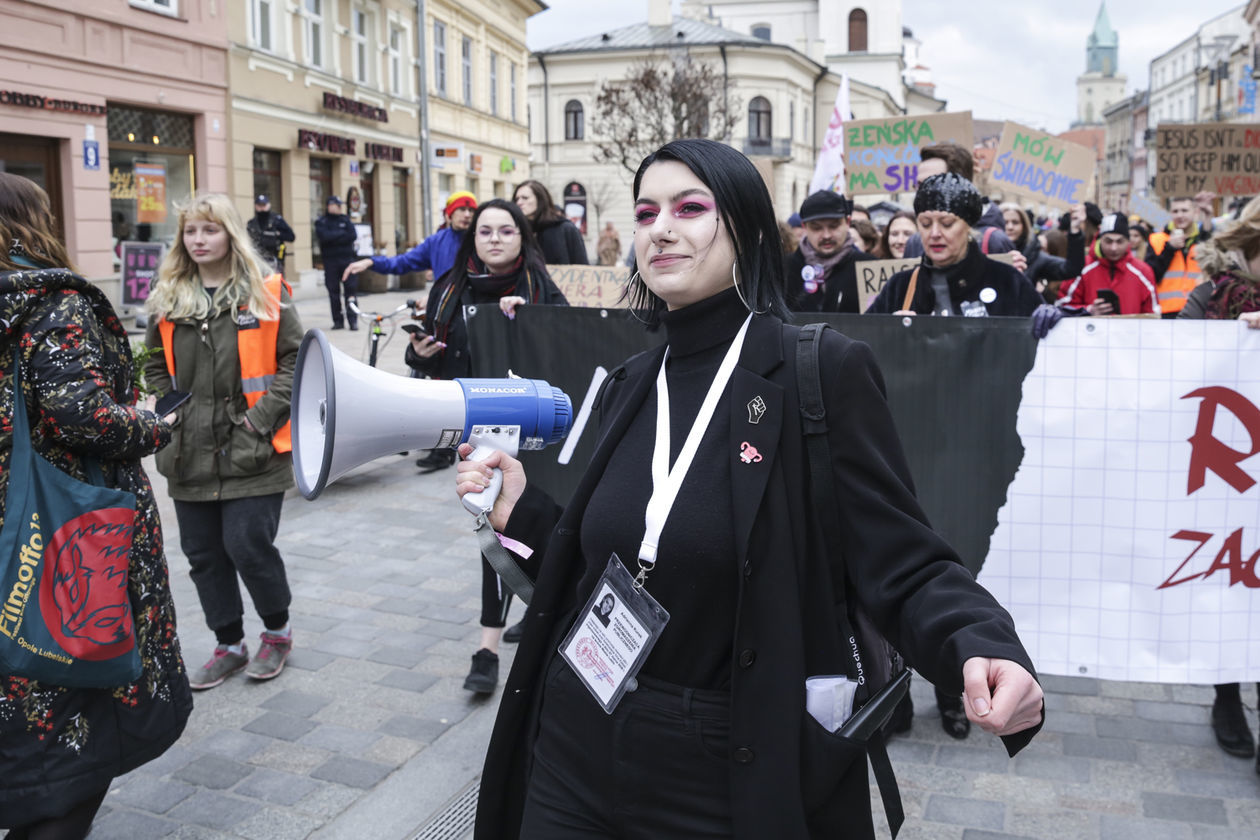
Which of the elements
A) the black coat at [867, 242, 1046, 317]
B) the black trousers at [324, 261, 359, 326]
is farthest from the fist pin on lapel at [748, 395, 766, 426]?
the black trousers at [324, 261, 359, 326]

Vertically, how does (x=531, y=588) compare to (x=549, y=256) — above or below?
below

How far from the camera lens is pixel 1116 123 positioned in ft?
401

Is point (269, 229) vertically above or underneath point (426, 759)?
above

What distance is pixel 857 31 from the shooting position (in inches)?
3199

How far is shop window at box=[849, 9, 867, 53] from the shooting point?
80.9m

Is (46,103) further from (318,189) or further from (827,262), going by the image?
(827,262)

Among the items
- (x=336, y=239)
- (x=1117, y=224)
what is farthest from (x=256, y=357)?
(x=336, y=239)

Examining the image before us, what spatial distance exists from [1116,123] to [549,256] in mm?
129997

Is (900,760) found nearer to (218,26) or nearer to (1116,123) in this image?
(218,26)

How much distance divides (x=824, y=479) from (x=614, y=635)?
0.45 m

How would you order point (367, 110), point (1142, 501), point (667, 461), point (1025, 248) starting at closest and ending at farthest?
point (667, 461), point (1142, 501), point (1025, 248), point (367, 110)

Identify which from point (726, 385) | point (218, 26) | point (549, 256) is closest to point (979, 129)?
point (218, 26)

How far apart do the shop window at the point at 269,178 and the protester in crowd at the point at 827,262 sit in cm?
1877

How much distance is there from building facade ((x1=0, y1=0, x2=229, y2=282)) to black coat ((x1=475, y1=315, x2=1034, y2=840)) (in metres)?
14.3
